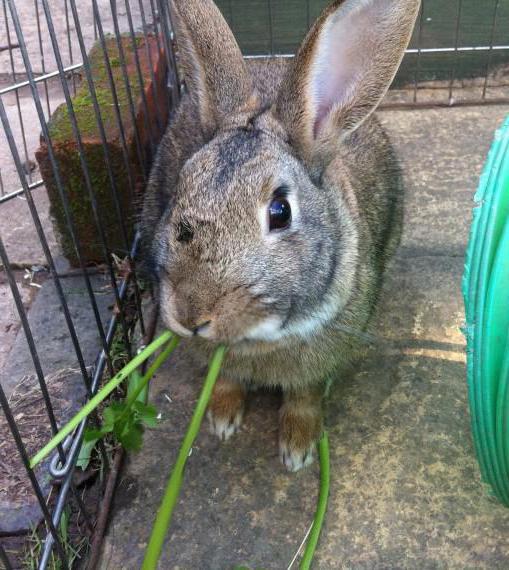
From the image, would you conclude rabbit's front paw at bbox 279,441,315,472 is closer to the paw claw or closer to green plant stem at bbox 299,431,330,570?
green plant stem at bbox 299,431,330,570

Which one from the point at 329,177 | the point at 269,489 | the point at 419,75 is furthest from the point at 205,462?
the point at 419,75

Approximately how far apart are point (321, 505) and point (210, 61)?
1.46m

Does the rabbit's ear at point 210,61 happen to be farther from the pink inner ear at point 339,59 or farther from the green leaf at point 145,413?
the green leaf at point 145,413

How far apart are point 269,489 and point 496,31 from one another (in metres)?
3.60

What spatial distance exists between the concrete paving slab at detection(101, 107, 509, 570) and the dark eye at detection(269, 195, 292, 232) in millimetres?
917

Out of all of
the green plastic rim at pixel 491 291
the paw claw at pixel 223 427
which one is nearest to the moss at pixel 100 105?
the paw claw at pixel 223 427

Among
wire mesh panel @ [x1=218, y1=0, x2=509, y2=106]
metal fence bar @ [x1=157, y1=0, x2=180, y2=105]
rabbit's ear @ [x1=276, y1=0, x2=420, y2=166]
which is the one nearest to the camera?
rabbit's ear @ [x1=276, y1=0, x2=420, y2=166]

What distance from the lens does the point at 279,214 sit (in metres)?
1.97

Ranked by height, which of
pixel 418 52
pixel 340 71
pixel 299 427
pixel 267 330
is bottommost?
pixel 299 427

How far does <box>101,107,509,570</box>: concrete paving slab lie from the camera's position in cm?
222

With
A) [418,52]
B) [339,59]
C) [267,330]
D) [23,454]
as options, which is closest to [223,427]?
[267,330]

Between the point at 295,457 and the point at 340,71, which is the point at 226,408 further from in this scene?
the point at 340,71

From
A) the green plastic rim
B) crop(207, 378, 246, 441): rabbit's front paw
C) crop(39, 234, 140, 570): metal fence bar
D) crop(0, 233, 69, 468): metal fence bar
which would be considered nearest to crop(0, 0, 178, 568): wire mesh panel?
crop(39, 234, 140, 570): metal fence bar

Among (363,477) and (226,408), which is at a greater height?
(226,408)
